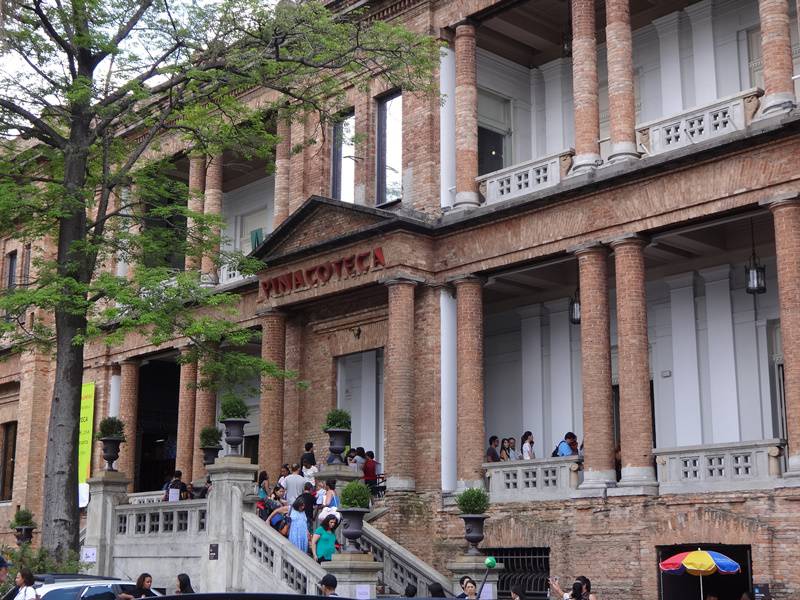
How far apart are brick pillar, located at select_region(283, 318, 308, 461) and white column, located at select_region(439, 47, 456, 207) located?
5302mm

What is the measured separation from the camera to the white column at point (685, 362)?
23.8 metres

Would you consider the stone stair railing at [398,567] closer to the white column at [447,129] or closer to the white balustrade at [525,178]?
the white balustrade at [525,178]

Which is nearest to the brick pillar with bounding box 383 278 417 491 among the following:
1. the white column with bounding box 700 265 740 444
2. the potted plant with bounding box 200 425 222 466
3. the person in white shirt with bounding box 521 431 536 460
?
the person in white shirt with bounding box 521 431 536 460

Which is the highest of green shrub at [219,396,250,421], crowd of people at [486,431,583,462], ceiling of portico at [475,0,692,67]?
ceiling of portico at [475,0,692,67]

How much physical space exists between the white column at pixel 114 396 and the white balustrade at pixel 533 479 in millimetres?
14901

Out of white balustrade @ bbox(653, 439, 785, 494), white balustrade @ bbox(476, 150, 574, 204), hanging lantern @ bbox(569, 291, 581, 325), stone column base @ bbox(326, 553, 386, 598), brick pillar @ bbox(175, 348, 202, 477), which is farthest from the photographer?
brick pillar @ bbox(175, 348, 202, 477)

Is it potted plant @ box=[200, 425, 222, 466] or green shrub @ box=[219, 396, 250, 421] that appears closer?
green shrub @ box=[219, 396, 250, 421]

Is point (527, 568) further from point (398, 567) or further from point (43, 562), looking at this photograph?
point (43, 562)

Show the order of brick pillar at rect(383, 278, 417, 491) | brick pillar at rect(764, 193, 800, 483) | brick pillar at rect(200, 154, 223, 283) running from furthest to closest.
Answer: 1. brick pillar at rect(200, 154, 223, 283)
2. brick pillar at rect(383, 278, 417, 491)
3. brick pillar at rect(764, 193, 800, 483)

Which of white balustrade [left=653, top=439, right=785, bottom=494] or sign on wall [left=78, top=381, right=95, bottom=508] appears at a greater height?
sign on wall [left=78, top=381, right=95, bottom=508]

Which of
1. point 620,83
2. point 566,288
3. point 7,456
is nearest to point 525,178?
point 620,83

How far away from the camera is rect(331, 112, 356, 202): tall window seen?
89.6 feet

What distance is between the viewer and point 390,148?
87.2 ft

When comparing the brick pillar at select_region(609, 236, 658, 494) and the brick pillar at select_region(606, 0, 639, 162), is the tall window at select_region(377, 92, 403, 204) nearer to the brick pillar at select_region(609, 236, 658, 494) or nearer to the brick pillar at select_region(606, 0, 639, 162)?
the brick pillar at select_region(606, 0, 639, 162)
